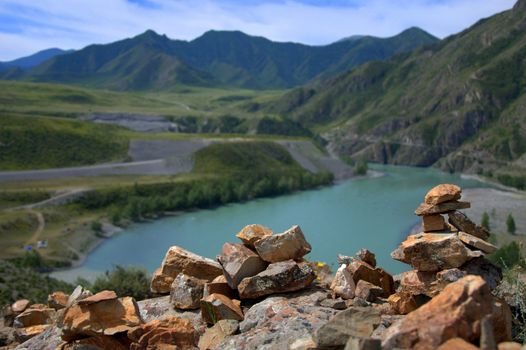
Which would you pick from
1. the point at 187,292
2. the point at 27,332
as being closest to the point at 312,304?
the point at 187,292

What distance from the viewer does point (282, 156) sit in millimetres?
145500

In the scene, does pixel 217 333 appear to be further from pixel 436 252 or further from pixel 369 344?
pixel 436 252

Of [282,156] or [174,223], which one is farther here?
[282,156]

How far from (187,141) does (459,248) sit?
445ft

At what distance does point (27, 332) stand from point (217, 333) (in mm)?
5578

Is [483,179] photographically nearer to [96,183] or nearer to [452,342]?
[96,183]

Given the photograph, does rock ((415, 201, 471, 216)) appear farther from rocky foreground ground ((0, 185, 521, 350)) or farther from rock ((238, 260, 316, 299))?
rock ((238, 260, 316, 299))

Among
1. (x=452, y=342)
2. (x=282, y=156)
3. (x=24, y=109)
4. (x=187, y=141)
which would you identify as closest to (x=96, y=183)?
(x=187, y=141)

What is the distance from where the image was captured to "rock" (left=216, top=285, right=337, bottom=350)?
7516mm

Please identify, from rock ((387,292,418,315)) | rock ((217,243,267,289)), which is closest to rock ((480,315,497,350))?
rock ((387,292,418,315))

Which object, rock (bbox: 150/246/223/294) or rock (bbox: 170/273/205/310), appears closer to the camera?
rock (bbox: 170/273/205/310)

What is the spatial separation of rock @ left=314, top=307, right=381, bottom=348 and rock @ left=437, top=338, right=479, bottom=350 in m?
1.32

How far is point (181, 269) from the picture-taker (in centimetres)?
1150

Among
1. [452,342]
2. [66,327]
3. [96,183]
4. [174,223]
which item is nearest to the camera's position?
[452,342]
